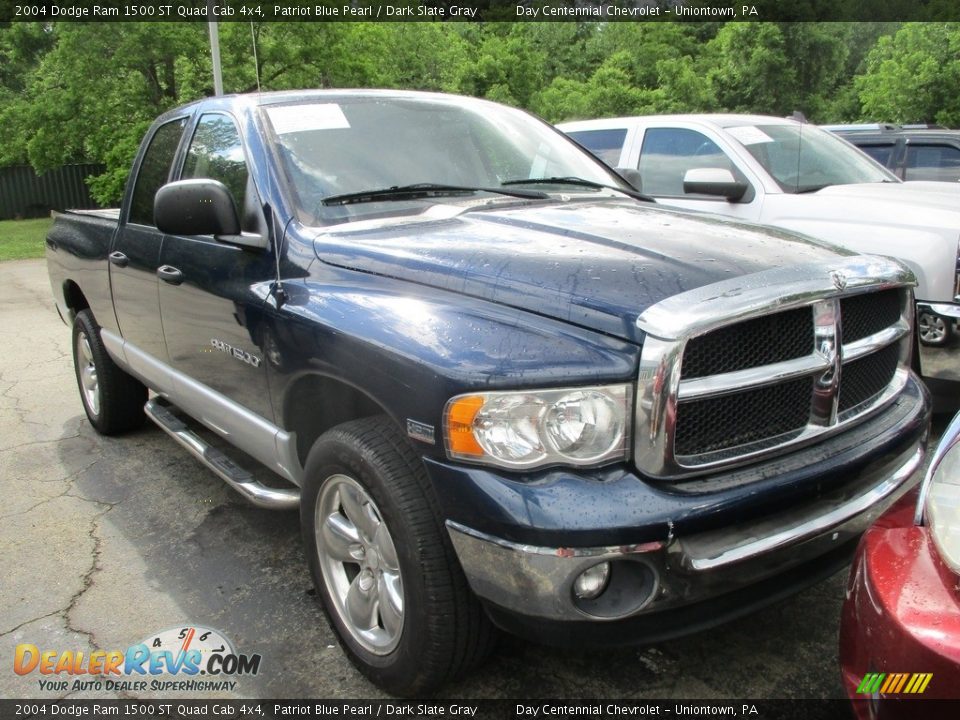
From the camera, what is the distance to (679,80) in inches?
974

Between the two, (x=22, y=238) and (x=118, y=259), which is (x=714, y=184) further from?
(x=22, y=238)

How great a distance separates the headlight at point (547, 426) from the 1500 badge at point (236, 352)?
117cm

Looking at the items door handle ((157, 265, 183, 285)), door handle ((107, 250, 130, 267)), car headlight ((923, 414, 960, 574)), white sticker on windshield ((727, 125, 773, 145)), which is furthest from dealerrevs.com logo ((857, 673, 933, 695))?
white sticker on windshield ((727, 125, 773, 145))

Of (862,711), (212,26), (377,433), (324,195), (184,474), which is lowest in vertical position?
(184,474)

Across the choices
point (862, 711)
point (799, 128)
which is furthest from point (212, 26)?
point (862, 711)

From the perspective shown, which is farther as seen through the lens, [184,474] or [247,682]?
[184,474]

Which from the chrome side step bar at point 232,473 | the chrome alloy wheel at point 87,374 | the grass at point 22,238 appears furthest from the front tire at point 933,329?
the grass at point 22,238

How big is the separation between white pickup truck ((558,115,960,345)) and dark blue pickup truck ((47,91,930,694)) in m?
1.76

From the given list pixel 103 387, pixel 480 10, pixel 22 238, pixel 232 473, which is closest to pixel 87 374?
pixel 103 387

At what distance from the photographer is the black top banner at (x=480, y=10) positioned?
53.2 ft

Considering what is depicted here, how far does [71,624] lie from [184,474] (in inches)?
55.6

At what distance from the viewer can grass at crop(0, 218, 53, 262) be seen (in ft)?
53.3

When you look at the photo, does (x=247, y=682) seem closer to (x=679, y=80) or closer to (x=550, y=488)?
(x=550, y=488)

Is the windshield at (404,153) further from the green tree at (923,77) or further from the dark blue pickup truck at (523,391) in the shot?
the green tree at (923,77)
